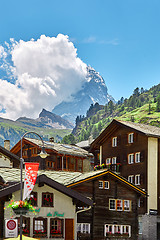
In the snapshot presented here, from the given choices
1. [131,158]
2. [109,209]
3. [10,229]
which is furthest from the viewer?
[131,158]

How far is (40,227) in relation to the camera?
31984 millimetres

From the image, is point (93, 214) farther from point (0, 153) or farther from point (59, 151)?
point (59, 151)

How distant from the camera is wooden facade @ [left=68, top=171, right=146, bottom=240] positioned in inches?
1718

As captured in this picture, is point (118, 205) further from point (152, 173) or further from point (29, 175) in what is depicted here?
point (29, 175)

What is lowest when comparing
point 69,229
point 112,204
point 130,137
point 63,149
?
point 69,229

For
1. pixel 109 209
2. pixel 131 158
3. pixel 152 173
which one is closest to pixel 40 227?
pixel 109 209

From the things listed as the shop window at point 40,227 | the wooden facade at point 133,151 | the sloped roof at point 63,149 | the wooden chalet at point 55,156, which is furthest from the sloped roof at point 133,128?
the shop window at point 40,227

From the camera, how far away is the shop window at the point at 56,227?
1270 inches

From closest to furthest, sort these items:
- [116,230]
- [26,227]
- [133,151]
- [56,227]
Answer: [26,227], [56,227], [116,230], [133,151]

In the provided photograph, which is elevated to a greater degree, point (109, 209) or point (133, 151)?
point (133, 151)

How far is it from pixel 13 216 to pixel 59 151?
40242 millimetres

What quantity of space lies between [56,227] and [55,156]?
40107mm

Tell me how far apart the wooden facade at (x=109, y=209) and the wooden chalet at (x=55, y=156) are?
85.0ft

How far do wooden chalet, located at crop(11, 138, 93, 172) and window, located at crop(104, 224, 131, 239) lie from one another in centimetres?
2703
